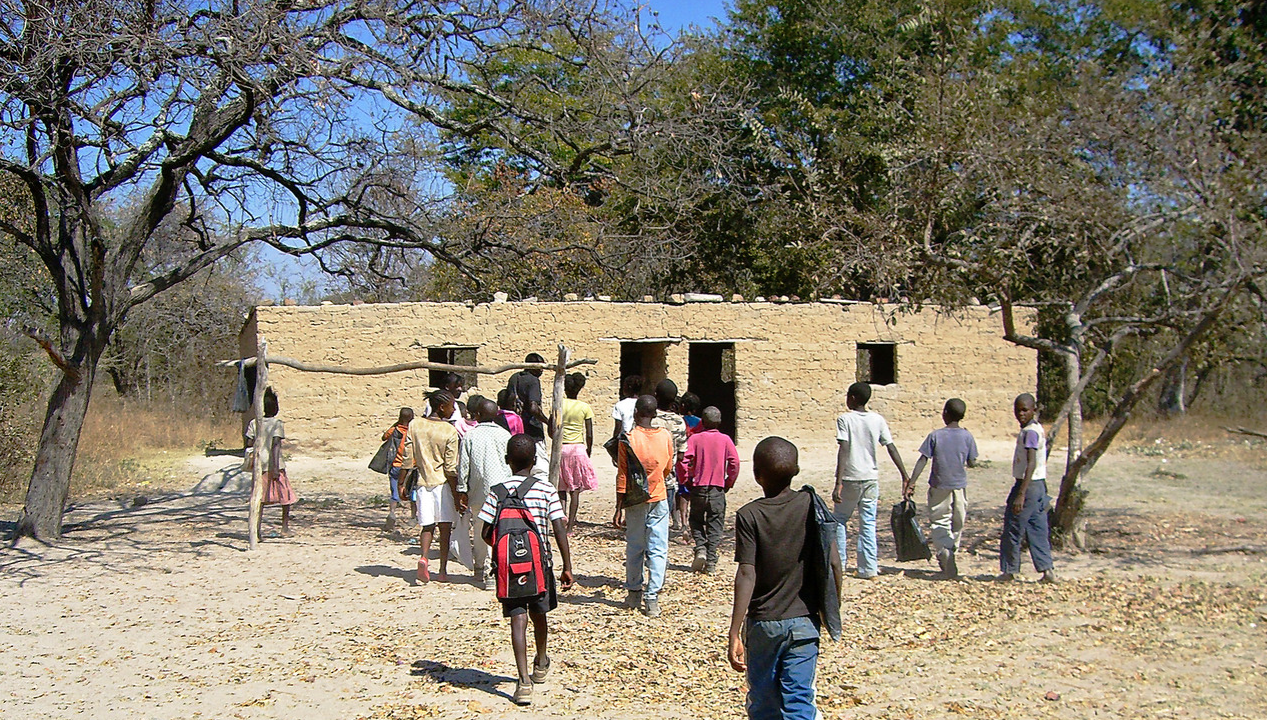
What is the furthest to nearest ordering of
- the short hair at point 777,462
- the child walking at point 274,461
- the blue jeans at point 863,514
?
the child walking at point 274,461
the blue jeans at point 863,514
the short hair at point 777,462

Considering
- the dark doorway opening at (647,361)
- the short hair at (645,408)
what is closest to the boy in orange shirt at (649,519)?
the short hair at (645,408)

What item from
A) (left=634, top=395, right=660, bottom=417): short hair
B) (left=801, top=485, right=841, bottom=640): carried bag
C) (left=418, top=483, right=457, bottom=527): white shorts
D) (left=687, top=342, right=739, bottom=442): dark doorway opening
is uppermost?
(left=687, top=342, right=739, bottom=442): dark doorway opening

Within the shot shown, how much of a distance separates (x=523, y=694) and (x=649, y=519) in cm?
194

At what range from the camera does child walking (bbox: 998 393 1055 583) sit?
7.53 m

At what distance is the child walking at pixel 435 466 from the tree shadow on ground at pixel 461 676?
1907 mm

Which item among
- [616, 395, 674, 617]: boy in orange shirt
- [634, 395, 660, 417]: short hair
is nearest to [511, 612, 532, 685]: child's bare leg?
[616, 395, 674, 617]: boy in orange shirt

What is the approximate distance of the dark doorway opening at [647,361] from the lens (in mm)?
17172

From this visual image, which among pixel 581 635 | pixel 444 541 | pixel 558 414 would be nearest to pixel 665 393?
pixel 558 414

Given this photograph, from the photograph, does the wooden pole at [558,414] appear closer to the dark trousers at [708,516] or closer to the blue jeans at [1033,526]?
the dark trousers at [708,516]

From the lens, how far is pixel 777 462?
394 cm

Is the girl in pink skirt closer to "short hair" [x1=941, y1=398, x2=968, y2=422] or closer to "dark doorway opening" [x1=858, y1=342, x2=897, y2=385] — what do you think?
"short hair" [x1=941, y1=398, x2=968, y2=422]

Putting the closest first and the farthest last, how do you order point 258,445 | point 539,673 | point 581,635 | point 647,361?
point 539,673 < point 581,635 < point 258,445 < point 647,361

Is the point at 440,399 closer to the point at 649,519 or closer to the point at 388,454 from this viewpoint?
the point at 649,519

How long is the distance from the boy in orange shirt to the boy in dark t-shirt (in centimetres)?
294
